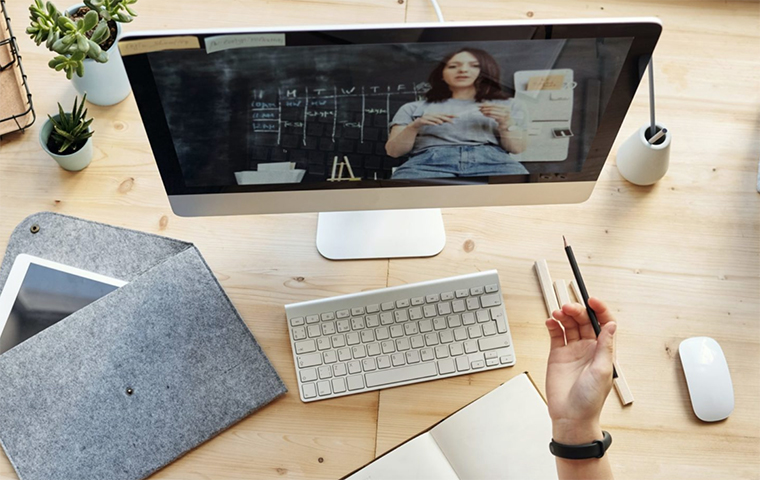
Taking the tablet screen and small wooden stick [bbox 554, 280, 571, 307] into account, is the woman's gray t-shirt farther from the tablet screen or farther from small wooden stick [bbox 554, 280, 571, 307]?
the tablet screen

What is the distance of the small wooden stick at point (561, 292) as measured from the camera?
94cm

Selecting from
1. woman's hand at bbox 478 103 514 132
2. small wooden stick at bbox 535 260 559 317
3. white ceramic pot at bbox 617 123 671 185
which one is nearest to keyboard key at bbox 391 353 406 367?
small wooden stick at bbox 535 260 559 317

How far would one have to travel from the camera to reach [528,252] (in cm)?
98

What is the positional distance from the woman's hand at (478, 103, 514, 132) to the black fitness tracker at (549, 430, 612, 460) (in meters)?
0.37

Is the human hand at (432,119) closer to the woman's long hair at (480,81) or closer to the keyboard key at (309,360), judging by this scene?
the woman's long hair at (480,81)

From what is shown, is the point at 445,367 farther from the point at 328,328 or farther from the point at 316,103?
the point at 316,103

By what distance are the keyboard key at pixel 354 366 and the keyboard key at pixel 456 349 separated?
0.12m

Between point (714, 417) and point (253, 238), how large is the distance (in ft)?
2.11

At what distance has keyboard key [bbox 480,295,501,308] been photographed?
919mm

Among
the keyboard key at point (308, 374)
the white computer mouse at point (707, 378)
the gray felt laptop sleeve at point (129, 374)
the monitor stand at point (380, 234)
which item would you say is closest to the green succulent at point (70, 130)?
the gray felt laptop sleeve at point (129, 374)

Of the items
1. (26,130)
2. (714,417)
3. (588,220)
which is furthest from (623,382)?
(26,130)

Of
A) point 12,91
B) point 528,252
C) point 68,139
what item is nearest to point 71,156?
point 68,139

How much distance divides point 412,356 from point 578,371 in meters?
0.20

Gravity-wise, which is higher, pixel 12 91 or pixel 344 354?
pixel 12 91
